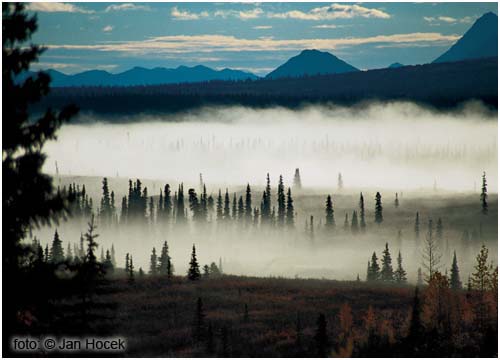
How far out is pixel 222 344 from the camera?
5494 cm

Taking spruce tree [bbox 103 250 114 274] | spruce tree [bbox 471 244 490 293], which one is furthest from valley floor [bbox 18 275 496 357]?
spruce tree [bbox 471 244 490 293]

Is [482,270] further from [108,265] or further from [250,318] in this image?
[108,265]

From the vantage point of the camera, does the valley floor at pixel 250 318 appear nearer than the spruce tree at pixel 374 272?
Yes

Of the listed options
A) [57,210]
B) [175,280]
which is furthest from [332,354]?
[175,280]

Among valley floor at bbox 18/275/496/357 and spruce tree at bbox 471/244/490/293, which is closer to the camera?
valley floor at bbox 18/275/496/357

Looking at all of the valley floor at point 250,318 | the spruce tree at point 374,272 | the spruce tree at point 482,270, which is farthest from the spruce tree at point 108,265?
the spruce tree at point 374,272

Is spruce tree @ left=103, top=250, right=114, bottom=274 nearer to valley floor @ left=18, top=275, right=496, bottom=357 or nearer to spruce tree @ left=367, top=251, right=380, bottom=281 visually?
valley floor @ left=18, top=275, right=496, bottom=357

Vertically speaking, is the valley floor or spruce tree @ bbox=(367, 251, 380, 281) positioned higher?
the valley floor

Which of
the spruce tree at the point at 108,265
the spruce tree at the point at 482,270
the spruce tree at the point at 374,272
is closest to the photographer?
the spruce tree at the point at 108,265

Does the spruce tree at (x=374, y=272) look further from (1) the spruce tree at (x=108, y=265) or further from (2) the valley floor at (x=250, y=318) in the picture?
(1) the spruce tree at (x=108, y=265)

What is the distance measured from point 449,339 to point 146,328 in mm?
24990

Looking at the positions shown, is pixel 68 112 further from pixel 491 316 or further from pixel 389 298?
pixel 389 298

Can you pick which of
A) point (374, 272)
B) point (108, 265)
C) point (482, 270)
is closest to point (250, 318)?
point (482, 270)

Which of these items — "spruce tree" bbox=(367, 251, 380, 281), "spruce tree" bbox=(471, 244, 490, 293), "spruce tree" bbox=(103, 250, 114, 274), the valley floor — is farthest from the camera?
Result: "spruce tree" bbox=(367, 251, 380, 281)
